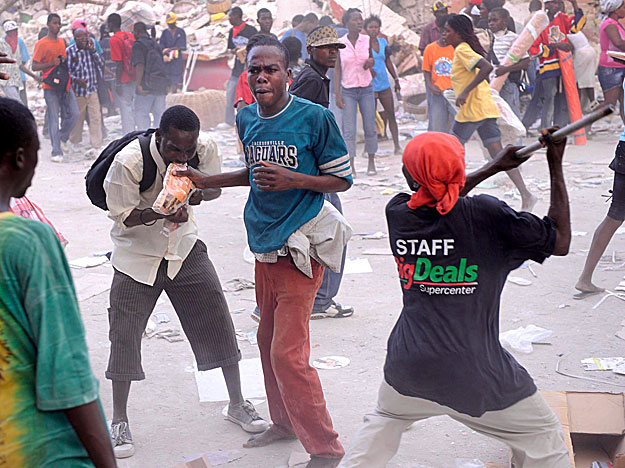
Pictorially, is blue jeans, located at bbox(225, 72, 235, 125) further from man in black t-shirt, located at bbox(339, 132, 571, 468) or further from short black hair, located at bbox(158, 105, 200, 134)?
man in black t-shirt, located at bbox(339, 132, 571, 468)

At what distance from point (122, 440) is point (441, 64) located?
785cm

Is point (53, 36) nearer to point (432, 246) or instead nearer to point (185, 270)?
point (185, 270)

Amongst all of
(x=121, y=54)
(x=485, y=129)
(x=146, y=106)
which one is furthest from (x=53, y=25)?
(x=485, y=129)

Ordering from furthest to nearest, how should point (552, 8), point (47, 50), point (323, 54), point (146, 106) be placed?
point (146, 106) < point (47, 50) < point (552, 8) < point (323, 54)

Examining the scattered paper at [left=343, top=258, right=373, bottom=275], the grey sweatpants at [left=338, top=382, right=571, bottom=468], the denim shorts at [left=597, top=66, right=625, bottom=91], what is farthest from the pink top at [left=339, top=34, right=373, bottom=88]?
the grey sweatpants at [left=338, top=382, right=571, bottom=468]

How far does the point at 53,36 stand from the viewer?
12.7 metres

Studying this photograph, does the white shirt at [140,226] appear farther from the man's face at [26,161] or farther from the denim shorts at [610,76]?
the denim shorts at [610,76]

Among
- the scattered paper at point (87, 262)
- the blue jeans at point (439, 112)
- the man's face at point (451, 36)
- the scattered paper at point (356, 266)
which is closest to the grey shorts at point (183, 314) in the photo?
the scattered paper at point (356, 266)

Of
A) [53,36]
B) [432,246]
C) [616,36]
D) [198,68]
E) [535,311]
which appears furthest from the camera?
[198,68]

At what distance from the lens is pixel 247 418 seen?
13.1 ft

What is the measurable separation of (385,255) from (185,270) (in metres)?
3.45

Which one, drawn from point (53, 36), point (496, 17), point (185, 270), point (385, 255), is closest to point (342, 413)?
point (185, 270)

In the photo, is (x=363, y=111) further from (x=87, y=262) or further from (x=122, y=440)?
(x=122, y=440)

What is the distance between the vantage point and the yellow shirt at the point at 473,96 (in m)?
8.02
